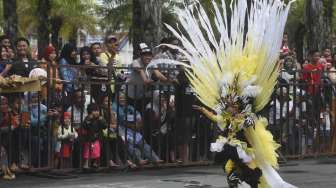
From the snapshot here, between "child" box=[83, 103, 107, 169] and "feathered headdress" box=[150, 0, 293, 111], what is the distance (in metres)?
3.68

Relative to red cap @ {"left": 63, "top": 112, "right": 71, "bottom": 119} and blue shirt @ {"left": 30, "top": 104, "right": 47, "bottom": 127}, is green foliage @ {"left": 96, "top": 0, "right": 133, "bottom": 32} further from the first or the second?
blue shirt @ {"left": 30, "top": 104, "right": 47, "bottom": 127}

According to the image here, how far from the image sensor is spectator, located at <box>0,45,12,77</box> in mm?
10516

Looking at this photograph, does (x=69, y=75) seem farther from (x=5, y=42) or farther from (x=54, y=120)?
(x=5, y=42)

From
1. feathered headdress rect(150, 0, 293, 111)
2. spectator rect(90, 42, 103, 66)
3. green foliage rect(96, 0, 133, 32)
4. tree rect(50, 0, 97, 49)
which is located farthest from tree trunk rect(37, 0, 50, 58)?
feathered headdress rect(150, 0, 293, 111)

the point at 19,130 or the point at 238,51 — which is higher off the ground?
the point at 238,51

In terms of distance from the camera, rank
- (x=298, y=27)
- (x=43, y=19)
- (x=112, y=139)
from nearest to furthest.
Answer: (x=112, y=139) → (x=43, y=19) → (x=298, y=27)

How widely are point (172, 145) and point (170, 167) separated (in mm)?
375

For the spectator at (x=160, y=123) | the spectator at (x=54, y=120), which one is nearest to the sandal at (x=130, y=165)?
the spectator at (x=160, y=123)

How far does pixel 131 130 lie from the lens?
11.9 metres

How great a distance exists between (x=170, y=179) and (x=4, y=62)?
3003 mm

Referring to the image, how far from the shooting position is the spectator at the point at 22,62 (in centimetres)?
1064

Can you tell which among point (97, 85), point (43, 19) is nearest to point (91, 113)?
point (97, 85)

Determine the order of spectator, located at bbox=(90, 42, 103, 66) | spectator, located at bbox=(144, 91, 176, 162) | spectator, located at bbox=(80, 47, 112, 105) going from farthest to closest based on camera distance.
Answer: spectator, located at bbox=(90, 42, 103, 66)
spectator, located at bbox=(144, 91, 176, 162)
spectator, located at bbox=(80, 47, 112, 105)

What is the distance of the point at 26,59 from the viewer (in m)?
11.5
